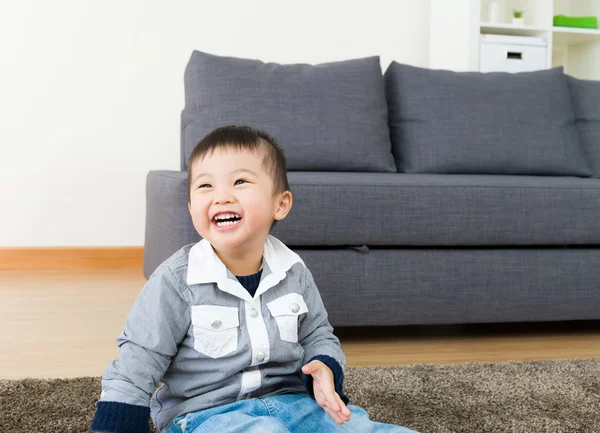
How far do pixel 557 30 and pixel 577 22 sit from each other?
0.19 m

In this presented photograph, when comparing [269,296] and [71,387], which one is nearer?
[269,296]

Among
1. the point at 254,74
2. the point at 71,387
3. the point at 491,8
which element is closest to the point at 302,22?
the point at 491,8

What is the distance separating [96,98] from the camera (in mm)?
3295

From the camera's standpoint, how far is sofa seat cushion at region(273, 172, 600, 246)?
69.9 inches

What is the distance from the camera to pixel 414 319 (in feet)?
6.13

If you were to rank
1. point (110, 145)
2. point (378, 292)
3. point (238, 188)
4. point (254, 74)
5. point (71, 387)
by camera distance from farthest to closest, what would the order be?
point (110, 145) < point (254, 74) < point (378, 292) < point (71, 387) < point (238, 188)

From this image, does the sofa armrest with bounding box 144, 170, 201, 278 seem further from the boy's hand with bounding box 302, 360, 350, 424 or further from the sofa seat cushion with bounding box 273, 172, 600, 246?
the boy's hand with bounding box 302, 360, 350, 424

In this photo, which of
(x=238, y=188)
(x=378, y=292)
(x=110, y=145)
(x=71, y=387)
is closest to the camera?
(x=238, y=188)

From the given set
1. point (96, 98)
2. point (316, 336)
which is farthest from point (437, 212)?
point (96, 98)

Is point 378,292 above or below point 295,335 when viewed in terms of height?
below

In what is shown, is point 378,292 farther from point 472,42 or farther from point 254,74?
point 472,42

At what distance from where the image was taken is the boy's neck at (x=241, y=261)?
974mm

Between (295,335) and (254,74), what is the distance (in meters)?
1.54

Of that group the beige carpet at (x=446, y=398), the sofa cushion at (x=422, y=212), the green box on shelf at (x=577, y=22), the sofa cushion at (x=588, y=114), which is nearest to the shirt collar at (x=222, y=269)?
the beige carpet at (x=446, y=398)
